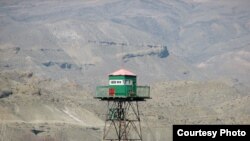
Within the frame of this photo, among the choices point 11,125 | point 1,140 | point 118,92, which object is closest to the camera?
point 118,92

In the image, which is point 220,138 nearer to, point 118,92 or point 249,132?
point 249,132

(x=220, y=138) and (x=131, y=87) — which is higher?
(x=131, y=87)

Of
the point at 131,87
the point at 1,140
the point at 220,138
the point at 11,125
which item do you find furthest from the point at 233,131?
the point at 11,125

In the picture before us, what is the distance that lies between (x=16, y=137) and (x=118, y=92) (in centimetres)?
13494

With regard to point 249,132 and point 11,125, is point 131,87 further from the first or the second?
point 11,125

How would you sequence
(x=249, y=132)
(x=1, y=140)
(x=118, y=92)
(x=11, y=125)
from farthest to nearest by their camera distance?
(x=11, y=125) < (x=1, y=140) < (x=118, y=92) < (x=249, y=132)

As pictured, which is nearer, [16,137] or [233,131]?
[233,131]

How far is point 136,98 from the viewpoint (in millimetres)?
62094

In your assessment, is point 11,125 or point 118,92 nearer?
point 118,92

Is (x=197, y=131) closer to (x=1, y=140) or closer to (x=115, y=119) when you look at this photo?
(x=115, y=119)

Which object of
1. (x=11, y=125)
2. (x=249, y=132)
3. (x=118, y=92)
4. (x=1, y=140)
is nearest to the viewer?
(x=249, y=132)

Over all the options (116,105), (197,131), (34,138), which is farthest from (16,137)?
(197,131)

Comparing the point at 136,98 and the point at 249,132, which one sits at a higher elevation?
the point at 136,98

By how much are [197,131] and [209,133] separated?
568 millimetres
